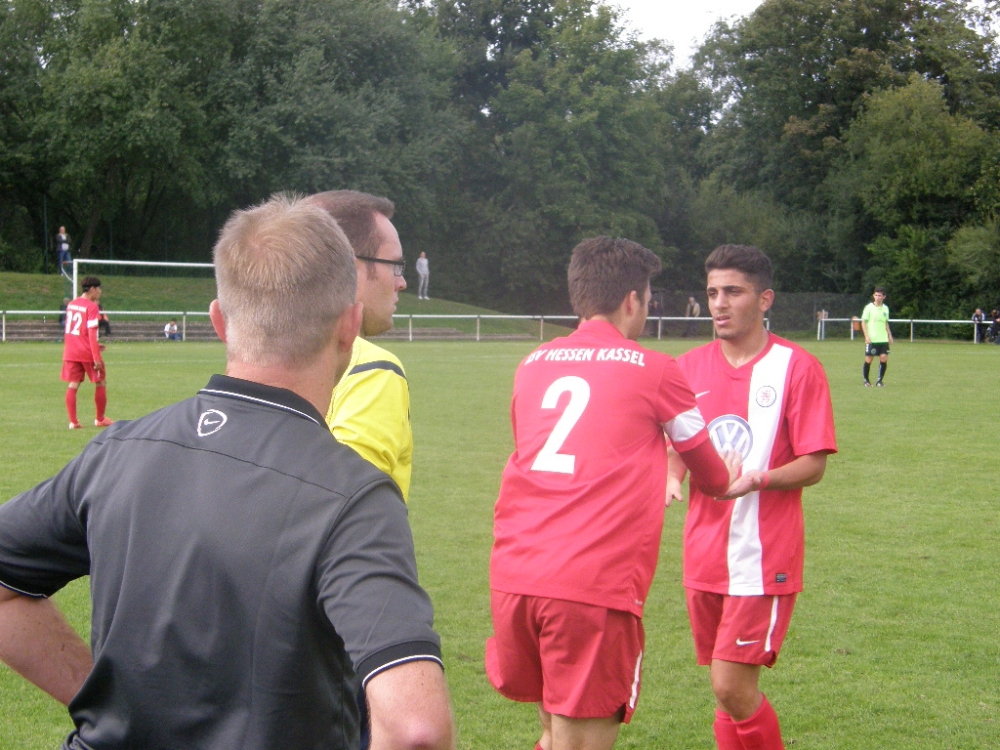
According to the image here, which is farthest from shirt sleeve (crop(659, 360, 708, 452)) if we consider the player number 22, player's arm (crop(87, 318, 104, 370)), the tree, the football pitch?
the tree

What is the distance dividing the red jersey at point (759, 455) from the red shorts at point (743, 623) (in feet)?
0.16

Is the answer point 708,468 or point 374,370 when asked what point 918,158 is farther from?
point 374,370

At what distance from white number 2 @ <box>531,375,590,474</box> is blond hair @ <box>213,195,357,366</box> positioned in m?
1.81

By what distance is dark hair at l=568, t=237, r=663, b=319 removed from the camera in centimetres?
379

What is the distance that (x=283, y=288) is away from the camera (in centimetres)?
178

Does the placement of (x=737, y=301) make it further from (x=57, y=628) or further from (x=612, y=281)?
(x=57, y=628)

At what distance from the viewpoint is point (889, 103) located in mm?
50000

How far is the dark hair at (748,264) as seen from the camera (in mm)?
4711

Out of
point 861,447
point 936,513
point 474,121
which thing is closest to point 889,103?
point 474,121

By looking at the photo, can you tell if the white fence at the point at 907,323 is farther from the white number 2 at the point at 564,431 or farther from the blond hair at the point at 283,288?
the blond hair at the point at 283,288

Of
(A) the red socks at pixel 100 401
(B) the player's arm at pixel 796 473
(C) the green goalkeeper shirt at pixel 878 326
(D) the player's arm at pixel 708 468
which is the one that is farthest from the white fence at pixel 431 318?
(D) the player's arm at pixel 708 468

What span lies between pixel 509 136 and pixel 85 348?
149ft

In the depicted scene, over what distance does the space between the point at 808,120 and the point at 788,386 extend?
57.1 m

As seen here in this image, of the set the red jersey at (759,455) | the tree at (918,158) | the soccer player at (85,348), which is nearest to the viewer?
the red jersey at (759,455)
